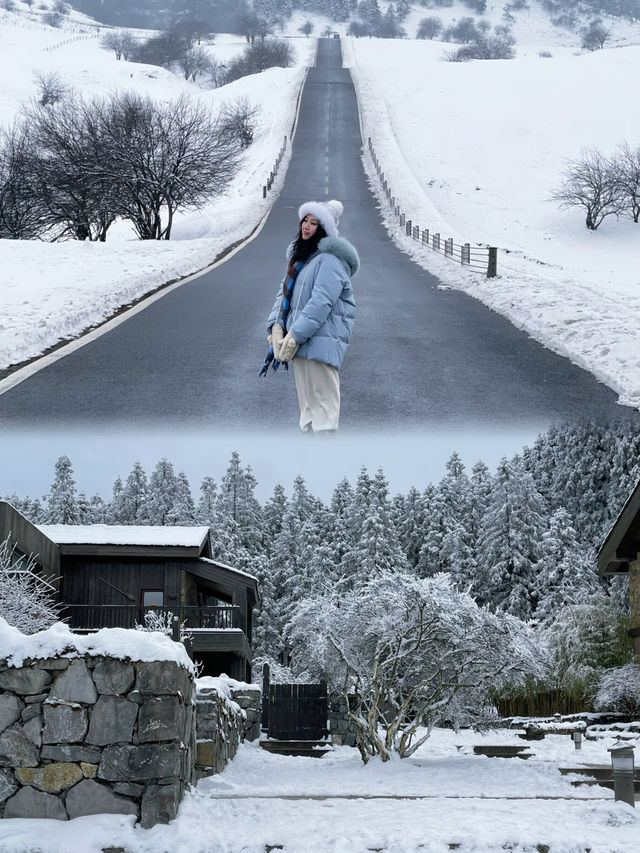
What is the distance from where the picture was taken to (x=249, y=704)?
2066 centimetres

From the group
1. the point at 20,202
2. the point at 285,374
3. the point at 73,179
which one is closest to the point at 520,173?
the point at 20,202

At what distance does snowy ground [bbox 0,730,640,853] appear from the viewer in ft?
25.9

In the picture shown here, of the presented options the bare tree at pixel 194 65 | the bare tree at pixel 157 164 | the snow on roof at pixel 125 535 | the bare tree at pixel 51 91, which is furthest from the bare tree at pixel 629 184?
the bare tree at pixel 194 65

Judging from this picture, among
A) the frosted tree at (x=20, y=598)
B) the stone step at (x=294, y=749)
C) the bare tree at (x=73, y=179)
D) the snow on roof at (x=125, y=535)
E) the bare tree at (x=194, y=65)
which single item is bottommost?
the stone step at (x=294, y=749)

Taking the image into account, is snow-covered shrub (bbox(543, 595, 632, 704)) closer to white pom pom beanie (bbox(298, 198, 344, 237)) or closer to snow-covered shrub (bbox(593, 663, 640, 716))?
snow-covered shrub (bbox(593, 663, 640, 716))

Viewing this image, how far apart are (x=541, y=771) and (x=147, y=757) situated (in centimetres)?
637

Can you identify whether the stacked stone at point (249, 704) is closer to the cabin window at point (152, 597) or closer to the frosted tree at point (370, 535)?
the cabin window at point (152, 597)

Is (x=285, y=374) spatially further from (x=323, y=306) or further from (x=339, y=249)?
(x=323, y=306)

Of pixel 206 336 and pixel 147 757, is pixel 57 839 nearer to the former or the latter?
pixel 147 757

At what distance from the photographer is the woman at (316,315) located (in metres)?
8.76

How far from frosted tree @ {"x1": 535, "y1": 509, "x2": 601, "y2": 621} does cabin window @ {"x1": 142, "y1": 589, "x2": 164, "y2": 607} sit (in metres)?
27.2

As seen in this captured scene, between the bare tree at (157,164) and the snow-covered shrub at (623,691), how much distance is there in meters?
30.1

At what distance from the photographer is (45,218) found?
4659 cm

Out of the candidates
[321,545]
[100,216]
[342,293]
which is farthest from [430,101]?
[342,293]
